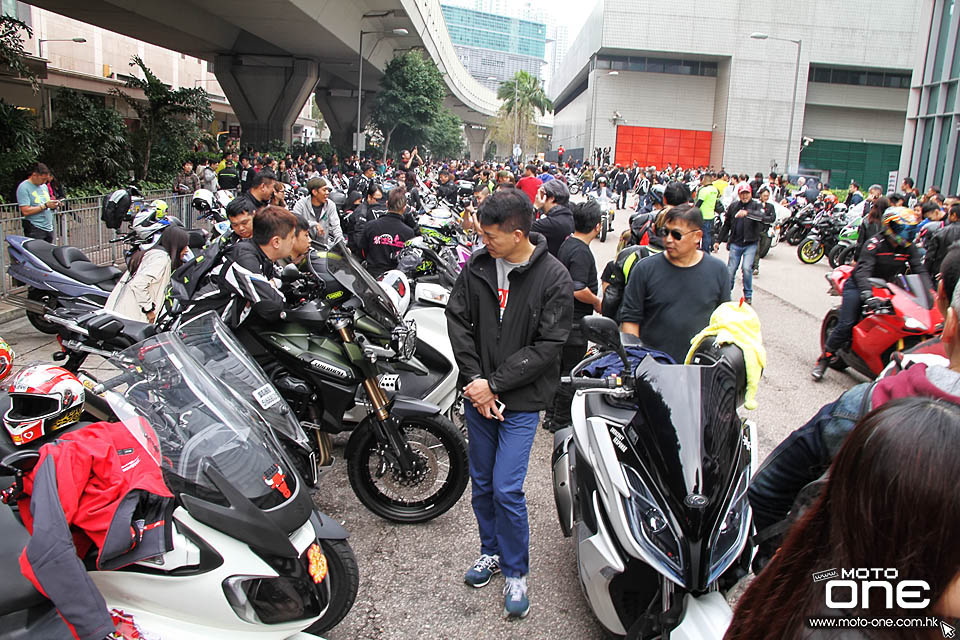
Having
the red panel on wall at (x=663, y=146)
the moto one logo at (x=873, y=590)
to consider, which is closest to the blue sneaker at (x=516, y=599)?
the moto one logo at (x=873, y=590)

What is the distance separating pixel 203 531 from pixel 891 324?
643 centimetres

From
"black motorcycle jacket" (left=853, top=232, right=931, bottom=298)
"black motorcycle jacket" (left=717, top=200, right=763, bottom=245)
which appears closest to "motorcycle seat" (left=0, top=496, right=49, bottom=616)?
"black motorcycle jacket" (left=853, top=232, right=931, bottom=298)

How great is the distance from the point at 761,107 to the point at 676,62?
7.23 metres

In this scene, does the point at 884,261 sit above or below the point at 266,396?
above

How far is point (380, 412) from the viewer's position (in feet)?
13.7

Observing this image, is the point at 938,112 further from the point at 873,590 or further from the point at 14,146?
the point at 873,590

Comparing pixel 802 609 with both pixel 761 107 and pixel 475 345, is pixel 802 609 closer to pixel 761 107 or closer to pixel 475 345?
pixel 475 345

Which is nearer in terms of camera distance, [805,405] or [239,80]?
[805,405]

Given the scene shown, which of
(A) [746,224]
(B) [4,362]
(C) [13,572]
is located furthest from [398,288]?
(A) [746,224]

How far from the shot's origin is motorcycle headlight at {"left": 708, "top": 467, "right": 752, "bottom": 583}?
2.54 metres

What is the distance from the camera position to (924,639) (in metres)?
1.14

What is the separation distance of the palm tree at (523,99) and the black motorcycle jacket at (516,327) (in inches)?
3421

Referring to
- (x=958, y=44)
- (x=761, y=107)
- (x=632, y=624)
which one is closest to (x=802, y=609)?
(x=632, y=624)

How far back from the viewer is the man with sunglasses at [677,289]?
169 inches
